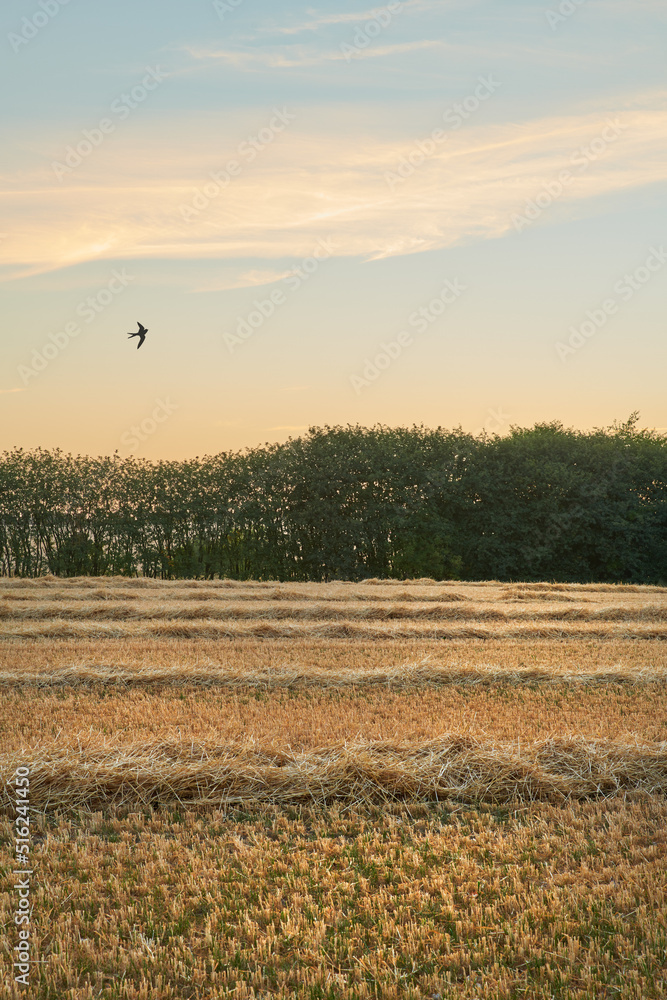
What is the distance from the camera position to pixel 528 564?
25.8 metres

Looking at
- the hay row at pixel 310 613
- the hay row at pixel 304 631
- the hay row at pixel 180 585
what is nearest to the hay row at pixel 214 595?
the hay row at pixel 180 585

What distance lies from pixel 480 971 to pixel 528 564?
23326mm

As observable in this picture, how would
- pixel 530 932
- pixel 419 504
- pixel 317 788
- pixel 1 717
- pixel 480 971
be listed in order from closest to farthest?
pixel 480 971 < pixel 530 932 < pixel 317 788 < pixel 1 717 < pixel 419 504

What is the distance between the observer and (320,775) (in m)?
5.08

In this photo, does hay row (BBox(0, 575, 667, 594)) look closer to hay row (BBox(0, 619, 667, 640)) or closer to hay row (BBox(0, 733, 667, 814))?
hay row (BBox(0, 619, 667, 640))

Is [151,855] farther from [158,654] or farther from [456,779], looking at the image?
[158,654]

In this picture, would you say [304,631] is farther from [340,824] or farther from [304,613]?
[340,824]

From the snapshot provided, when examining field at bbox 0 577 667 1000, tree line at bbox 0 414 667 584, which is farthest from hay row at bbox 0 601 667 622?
tree line at bbox 0 414 667 584

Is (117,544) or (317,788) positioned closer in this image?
(317,788)

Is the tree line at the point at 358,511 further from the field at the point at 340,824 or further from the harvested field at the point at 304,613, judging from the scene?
the field at the point at 340,824

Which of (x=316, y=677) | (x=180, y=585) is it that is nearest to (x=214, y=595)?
(x=180, y=585)

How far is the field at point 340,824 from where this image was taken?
327 centimetres

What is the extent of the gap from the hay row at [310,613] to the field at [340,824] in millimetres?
3367

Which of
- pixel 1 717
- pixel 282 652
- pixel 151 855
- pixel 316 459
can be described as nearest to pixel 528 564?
pixel 316 459
